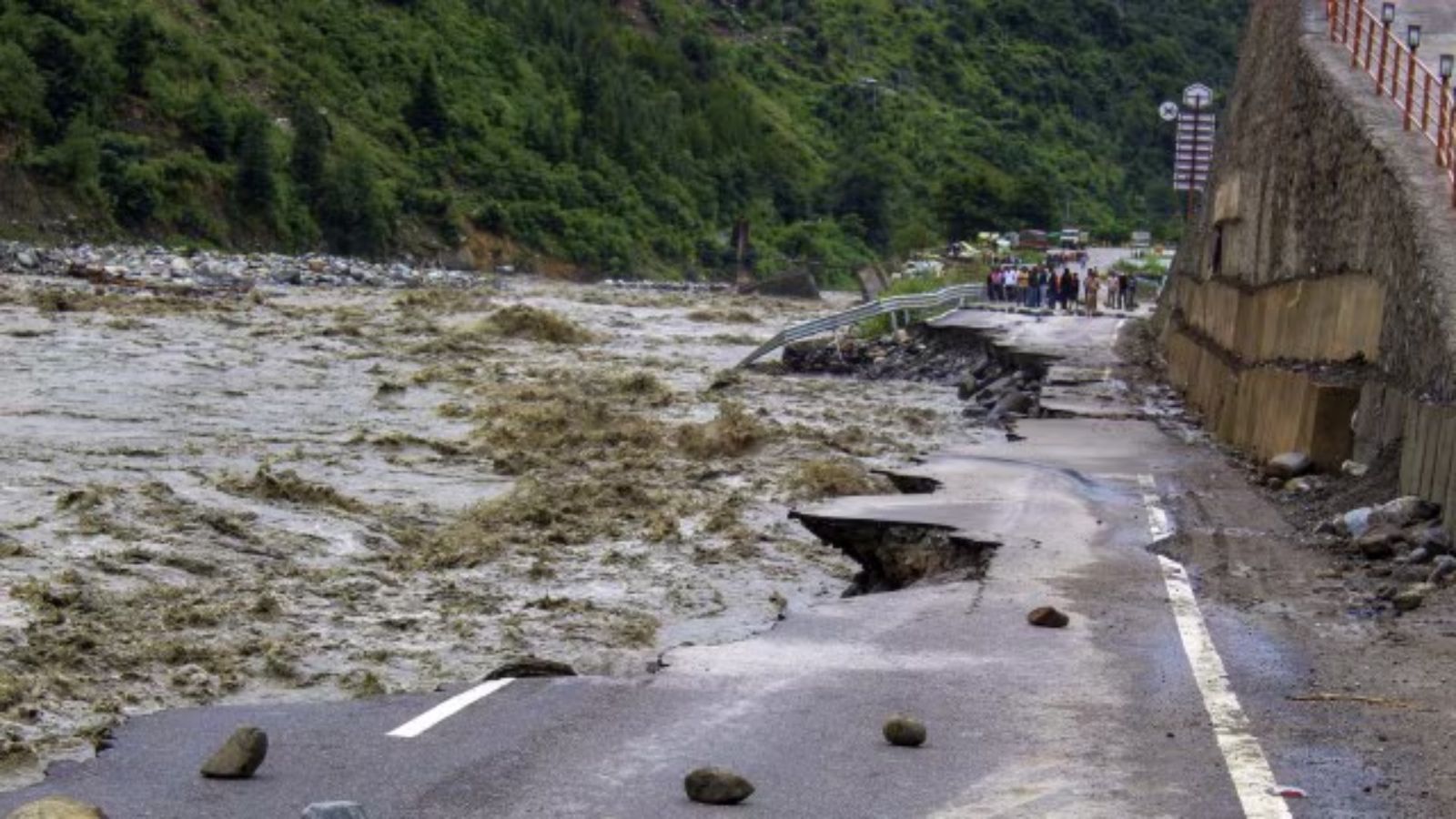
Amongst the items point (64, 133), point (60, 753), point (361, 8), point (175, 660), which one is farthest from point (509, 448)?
point (361, 8)

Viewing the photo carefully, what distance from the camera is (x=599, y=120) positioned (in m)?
108

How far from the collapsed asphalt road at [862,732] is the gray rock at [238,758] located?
79 millimetres

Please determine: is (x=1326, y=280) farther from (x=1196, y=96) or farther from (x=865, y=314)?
(x=1196, y=96)

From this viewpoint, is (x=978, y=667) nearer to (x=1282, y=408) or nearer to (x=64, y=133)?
(x=1282, y=408)

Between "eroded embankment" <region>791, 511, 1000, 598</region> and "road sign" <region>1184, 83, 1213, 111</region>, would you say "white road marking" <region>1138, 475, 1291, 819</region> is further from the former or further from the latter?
"road sign" <region>1184, 83, 1213, 111</region>

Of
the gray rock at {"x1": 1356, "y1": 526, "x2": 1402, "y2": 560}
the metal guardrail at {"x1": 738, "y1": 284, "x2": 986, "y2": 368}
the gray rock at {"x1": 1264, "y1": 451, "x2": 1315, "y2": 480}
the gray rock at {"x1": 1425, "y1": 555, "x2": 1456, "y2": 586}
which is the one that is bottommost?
the metal guardrail at {"x1": 738, "y1": 284, "x2": 986, "y2": 368}

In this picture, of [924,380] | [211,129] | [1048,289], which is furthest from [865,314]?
[211,129]

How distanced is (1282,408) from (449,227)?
67294 millimetres

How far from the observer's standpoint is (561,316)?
53.1m

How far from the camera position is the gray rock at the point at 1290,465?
1939cm

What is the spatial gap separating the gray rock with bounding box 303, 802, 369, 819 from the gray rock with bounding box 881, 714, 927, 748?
262 cm

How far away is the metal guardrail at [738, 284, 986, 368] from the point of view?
47.0m

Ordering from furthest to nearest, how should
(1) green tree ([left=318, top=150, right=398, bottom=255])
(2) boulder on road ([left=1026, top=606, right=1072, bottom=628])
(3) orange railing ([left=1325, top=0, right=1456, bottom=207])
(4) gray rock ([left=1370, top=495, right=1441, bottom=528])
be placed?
(1) green tree ([left=318, top=150, right=398, bottom=255]) < (3) orange railing ([left=1325, top=0, right=1456, bottom=207]) < (4) gray rock ([left=1370, top=495, right=1441, bottom=528]) < (2) boulder on road ([left=1026, top=606, right=1072, bottom=628])

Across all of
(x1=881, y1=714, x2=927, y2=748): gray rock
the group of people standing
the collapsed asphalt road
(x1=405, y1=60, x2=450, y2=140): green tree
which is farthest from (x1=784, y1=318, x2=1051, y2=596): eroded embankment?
(x1=405, y1=60, x2=450, y2=140): green tree
